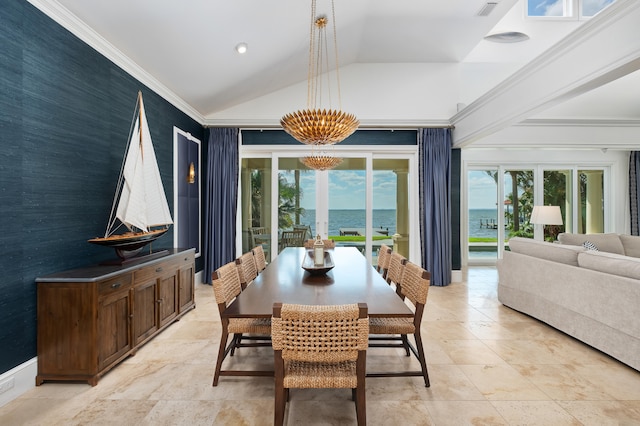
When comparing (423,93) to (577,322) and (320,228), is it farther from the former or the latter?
(577,322)

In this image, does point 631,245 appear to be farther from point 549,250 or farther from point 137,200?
point 137,200

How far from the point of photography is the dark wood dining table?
1.64 m

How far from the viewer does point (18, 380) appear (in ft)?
6.71

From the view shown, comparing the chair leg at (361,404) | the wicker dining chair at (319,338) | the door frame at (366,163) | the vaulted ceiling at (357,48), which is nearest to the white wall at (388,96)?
the vaulted ceiling at (357,48)

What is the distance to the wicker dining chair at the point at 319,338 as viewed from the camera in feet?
4.74

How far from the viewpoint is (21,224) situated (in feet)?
6.78

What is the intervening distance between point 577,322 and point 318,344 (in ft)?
9.19

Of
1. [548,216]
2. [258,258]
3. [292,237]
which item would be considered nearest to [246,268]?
[258,258]

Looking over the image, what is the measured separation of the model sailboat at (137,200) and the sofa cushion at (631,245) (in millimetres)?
6092

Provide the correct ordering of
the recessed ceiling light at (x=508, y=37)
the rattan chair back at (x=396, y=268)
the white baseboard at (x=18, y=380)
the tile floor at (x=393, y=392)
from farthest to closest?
the recessed ceiling light at (x=508, y=37), the rattan chair back at (x=396, y=268), the white baseboard at (x=18, y=380), the tile floor at (x=393, y=392)

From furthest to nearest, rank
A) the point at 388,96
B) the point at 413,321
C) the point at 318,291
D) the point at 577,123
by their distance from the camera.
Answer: the point at 577,123 < the point at 388,96 < the point at 413,321 < the point at 318,291

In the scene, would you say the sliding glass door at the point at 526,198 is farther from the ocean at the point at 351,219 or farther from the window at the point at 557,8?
the window at the point at 557,8

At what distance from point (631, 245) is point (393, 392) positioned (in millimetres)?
4619

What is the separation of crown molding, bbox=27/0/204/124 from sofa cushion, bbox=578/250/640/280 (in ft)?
15.6
